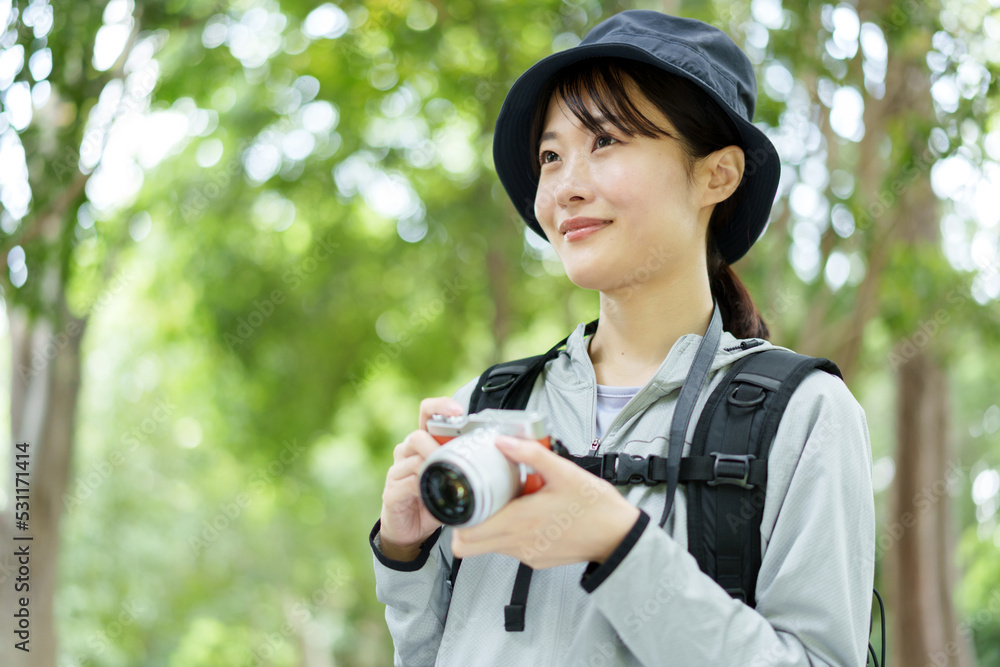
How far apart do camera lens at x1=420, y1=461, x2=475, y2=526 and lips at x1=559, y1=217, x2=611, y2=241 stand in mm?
611

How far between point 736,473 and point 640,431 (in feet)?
0.77

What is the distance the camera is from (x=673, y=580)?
48.6 inches

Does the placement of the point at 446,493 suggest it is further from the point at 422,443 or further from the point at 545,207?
the point at 545,207

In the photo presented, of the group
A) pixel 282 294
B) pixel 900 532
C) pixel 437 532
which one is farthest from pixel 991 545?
pixel 437 532

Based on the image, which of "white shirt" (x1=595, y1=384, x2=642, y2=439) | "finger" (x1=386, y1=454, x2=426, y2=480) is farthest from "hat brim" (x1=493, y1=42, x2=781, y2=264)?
"finger" (x1=386, y1=454, x2=426, y2=480)

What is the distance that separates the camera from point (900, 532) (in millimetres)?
7887

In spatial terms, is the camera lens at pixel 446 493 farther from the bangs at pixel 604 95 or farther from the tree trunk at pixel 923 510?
the tree trunk at pixel 923 510

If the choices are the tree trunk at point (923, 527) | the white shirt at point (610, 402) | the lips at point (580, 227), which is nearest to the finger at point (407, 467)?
the white shirt at point (610, 402)

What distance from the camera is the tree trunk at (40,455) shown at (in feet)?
17.8

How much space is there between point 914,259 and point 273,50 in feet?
15.9

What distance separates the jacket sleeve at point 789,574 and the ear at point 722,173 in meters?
0.46

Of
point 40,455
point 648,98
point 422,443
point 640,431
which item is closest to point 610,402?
point 640,431

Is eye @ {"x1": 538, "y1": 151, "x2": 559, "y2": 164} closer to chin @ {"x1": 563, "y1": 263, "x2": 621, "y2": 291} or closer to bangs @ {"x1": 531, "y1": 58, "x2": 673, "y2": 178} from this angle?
bangs @ {"x1": 531, "y1": 58, "x2": 673, "y2": 178}

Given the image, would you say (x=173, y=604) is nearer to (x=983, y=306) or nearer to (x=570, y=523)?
(x=983, y=306)
